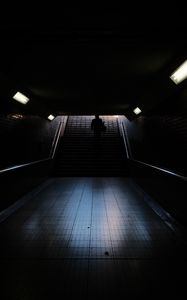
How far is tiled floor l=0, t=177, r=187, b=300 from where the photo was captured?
89.3 inches

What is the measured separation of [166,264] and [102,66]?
11.9 feet

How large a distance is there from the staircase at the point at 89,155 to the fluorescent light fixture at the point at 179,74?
20.6 ft

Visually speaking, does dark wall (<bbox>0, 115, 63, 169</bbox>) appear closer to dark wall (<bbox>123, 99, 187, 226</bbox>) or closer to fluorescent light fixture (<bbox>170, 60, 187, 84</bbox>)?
dark wall (<bbox>123, 99, 187, 226</bbox>)

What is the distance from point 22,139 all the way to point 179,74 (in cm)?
475

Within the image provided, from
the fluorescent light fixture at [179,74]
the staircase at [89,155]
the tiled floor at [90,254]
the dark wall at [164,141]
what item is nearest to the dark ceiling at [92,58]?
the fluorescent light fixture at [179,74]

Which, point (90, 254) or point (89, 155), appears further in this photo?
point (89, 155)

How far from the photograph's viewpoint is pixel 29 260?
9.36 feet

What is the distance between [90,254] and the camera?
300cm

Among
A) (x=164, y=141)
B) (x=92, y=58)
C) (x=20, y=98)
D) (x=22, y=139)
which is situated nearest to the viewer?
(x=92, y=58)

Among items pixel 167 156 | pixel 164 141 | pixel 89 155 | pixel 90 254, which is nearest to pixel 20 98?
pixel 164 141

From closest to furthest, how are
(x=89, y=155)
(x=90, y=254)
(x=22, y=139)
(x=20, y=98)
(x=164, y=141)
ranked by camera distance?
(x=90, y=254) < (x=164, y=141) < (x=20, y=98) < (x=22, y=139) < (x=89, y=155)

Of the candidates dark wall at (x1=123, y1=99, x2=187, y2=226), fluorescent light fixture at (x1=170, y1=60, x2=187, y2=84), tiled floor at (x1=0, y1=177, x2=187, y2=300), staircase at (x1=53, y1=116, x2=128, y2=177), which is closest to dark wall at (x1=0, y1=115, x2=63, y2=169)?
staircase at (x1=53, y1=116, x2=128, y2=177)

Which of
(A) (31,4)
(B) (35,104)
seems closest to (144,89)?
(B) (35,104)

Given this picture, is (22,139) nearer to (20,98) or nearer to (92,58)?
(20,98)
